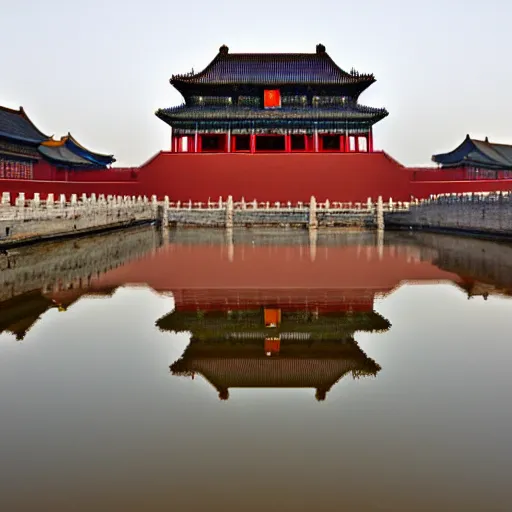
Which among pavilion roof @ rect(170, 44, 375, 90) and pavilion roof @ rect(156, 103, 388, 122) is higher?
pavilion roof @ rect(170, 44, 375, 90)

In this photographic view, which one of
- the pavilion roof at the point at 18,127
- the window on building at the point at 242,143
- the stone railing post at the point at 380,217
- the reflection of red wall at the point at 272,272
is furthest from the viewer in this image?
the window on building at the point at 242,143

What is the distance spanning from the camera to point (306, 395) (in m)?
5.40

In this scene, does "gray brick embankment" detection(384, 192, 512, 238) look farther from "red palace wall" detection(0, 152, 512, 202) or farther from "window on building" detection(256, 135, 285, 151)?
"window on building" detection(256, 135, 285, 151)

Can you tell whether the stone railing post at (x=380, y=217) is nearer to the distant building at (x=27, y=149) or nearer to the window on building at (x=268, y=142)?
the window on building at (x=268, y=142)

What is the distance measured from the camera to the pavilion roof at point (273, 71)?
37.7 metres

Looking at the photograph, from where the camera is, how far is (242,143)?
3966cm

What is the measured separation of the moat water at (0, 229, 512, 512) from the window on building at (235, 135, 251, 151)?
28.5m

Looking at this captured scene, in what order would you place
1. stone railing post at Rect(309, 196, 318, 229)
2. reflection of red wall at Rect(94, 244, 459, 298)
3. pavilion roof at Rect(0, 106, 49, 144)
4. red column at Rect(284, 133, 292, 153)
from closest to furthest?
1. reflection of red wall at Rect(94, 244, 459, 298)
2. stone railing post at Rect(309, 196, 318, 229)
3. pavilion roof at Rect(0, 106, 49, 144)
4. red column at Rect(284, 133, 292, 153)

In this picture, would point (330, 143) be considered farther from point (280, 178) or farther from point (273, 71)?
point (280, 178)

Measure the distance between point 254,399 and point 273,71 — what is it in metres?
36.2

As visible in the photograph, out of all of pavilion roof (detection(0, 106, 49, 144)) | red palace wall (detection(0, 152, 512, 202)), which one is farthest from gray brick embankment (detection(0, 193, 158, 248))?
pavilion roof (detection(0, 106, 49, 144))

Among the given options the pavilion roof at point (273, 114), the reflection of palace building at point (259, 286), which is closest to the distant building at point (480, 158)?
the pavilion roof at point (273, 114)

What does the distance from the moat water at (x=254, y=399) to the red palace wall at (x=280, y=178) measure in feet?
78.4

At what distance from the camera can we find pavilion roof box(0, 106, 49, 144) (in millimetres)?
33338
